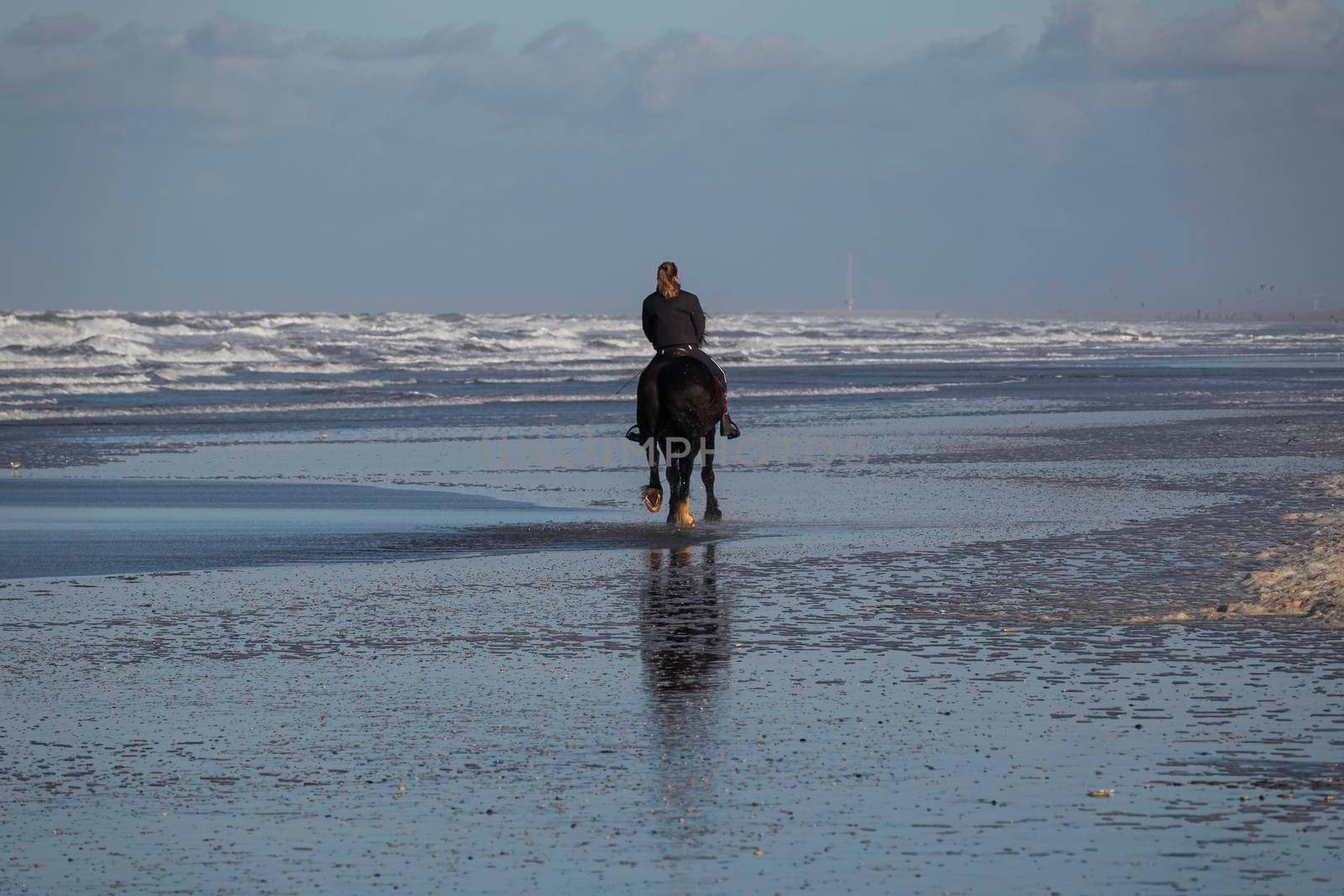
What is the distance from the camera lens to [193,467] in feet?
68.6

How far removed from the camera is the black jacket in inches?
572

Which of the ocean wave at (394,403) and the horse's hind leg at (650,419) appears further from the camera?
the ocean wave at (394,403)

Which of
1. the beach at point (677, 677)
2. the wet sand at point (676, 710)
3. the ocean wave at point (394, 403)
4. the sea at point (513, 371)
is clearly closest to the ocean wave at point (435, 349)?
the sea at point (513, 371)

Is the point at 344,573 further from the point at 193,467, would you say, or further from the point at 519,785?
the point at 193,467

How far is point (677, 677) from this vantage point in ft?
26.4

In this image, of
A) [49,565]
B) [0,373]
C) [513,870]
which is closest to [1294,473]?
[49,565]

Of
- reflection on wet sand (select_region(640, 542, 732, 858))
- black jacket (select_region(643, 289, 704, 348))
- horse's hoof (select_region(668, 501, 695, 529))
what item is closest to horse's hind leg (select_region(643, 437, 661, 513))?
horse's hoof (select_region(668, 501, 695, 529))

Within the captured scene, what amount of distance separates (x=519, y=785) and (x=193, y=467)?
50.6 ft

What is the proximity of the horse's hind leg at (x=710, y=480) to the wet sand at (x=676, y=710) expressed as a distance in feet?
0.85

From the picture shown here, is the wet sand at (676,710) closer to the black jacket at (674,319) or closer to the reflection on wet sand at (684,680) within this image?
the reflection on wet sand at (684,680)

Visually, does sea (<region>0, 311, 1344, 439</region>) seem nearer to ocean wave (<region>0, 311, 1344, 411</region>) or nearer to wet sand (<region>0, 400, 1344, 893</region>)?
ocean wave (<region>0, 311, 1344, 411</region>)

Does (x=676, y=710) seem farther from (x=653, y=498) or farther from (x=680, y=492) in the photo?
(x=653, y=498)

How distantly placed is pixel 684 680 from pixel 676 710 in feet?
2.08

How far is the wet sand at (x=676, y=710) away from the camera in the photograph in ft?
17.7
